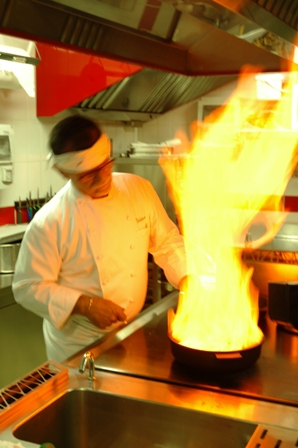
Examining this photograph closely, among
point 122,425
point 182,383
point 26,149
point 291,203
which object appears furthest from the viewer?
point 291,203

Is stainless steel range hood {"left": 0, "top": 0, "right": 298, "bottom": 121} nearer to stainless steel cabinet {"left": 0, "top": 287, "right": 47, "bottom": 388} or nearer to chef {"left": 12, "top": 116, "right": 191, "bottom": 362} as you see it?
chef {"left": 12, "top": 116, "right": 191, "bottom": 362}

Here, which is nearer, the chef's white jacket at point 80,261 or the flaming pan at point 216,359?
the flaming pan at point 216,359

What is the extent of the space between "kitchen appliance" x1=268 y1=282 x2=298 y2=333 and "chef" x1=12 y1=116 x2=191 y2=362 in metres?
0.42

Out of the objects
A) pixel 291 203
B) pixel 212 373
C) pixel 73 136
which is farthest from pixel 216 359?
pixel 291 203

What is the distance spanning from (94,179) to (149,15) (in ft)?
2.21

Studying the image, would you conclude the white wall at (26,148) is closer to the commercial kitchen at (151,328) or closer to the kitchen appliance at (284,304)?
the commercial kitchen at (151,328)

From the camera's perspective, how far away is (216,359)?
142cm

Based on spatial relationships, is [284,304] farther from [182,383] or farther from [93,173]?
[93,173]

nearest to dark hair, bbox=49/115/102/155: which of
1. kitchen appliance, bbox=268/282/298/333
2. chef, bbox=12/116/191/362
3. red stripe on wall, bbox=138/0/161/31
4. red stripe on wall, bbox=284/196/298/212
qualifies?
chef, bbox=12/116/191/362

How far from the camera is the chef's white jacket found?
2012 millimetres

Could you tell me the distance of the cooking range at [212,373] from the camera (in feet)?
4.58

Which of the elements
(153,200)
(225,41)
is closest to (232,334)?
(153,200)

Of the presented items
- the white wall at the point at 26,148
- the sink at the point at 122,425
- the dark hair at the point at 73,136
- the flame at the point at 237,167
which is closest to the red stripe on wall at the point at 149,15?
the dark hair at the point at 73,136

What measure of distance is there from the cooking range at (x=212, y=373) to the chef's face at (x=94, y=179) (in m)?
0.58
